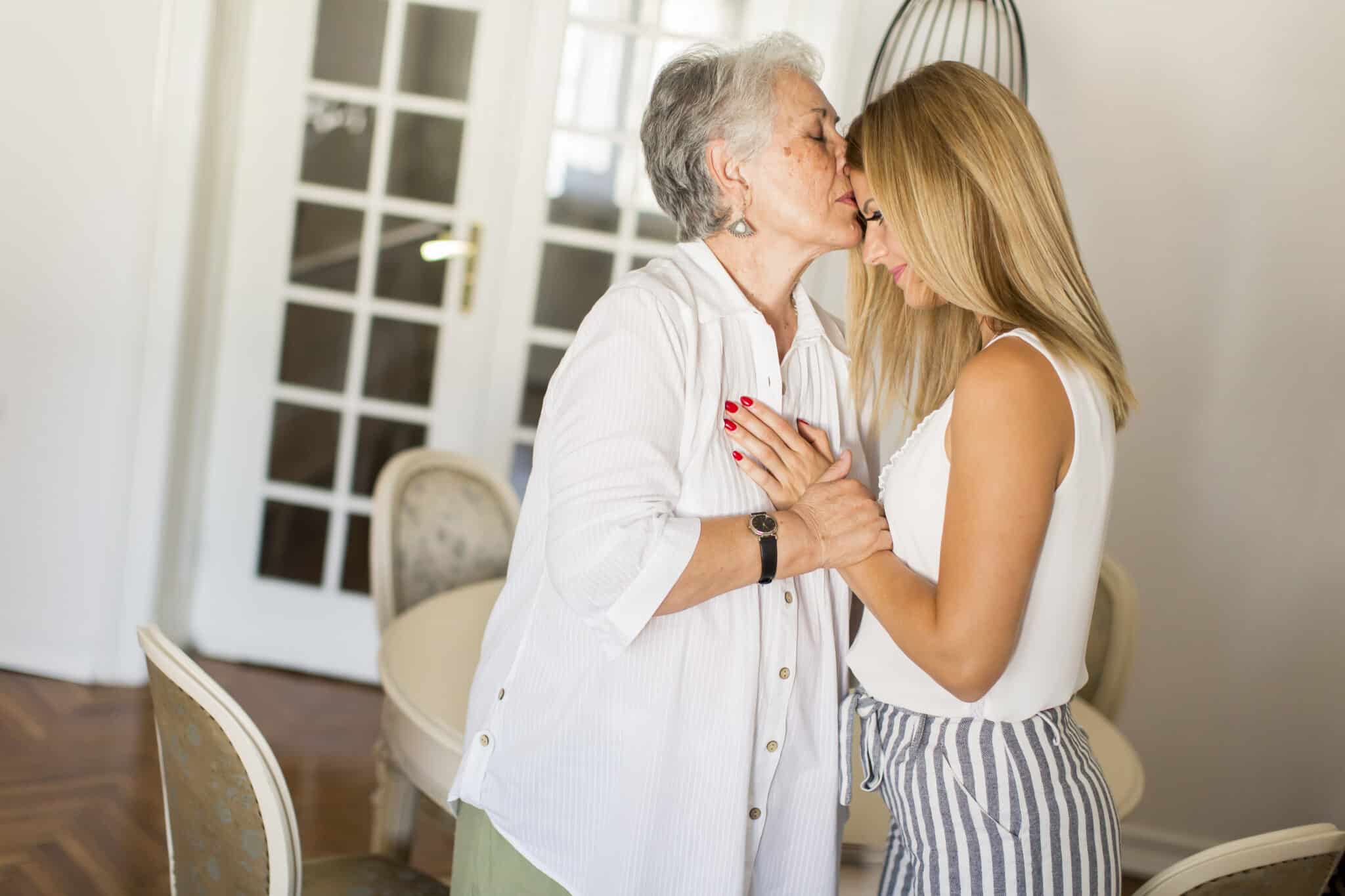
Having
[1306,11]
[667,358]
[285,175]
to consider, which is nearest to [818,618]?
[667,358]

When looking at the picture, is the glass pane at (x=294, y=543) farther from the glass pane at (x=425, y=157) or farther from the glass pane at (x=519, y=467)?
the glass pane at (x=425, y=157)

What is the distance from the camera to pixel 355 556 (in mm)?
3887

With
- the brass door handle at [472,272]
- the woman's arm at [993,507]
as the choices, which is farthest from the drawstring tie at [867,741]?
the brass door handle at [472,272]

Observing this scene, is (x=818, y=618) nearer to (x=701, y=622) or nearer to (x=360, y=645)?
(x=701, y=622)

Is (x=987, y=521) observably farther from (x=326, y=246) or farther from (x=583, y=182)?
(x=326, y=246)

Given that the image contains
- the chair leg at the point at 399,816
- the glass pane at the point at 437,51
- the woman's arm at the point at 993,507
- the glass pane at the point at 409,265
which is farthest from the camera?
the glass pane at the point at 409,265

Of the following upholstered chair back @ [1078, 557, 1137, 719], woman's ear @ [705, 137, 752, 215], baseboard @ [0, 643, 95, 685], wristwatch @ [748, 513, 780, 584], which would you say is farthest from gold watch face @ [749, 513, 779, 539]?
baseboard @ [0, 643, 95, 685]

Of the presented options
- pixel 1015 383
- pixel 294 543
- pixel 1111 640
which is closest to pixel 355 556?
pixel 294 543

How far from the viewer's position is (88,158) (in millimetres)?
3375

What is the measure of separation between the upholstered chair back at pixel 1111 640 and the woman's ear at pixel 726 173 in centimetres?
155

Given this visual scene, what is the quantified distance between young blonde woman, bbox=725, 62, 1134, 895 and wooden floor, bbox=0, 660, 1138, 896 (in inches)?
72.1

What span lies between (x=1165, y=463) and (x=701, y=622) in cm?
229

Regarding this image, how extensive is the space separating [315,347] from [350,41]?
0.96 m

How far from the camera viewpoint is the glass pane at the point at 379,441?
3820 mm
